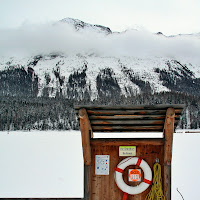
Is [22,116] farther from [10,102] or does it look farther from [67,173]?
[67,173]

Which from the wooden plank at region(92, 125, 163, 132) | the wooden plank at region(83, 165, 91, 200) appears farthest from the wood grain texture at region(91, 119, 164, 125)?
the wooden plank at region(83, 165, 91, 200)

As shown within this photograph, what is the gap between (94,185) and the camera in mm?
3629

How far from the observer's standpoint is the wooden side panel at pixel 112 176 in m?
3.62

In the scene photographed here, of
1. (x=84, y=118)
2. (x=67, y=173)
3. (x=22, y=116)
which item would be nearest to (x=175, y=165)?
(x=67, y=173)

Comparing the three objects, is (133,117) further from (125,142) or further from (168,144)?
(168,144)

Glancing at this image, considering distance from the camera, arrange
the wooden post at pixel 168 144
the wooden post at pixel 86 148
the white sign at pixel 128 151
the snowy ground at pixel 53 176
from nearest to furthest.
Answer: the wooden post at pixel 168 144 → the wooden post at pixel 86 148 → the white sign at pixel 128 151 → the snowy ground at pixel 53 176

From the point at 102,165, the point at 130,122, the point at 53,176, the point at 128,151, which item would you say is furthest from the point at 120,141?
the point at 53,176

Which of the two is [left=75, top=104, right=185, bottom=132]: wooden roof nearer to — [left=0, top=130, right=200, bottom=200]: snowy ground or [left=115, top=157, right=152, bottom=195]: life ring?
[left=115, top=157, right=152, bottom=195]: life ring

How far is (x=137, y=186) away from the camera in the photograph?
3.56m

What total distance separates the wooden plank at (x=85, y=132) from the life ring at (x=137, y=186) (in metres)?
0.41

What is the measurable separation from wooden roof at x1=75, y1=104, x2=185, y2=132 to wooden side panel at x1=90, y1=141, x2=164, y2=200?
0.82ft

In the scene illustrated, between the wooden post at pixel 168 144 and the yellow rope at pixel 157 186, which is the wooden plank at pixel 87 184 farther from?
the wooden post at pixel 168 144

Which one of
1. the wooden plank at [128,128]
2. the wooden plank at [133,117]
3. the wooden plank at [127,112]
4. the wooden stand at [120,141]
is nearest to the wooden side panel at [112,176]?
the wooden stand at [120,141]

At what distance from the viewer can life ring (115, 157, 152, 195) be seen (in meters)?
3.54
